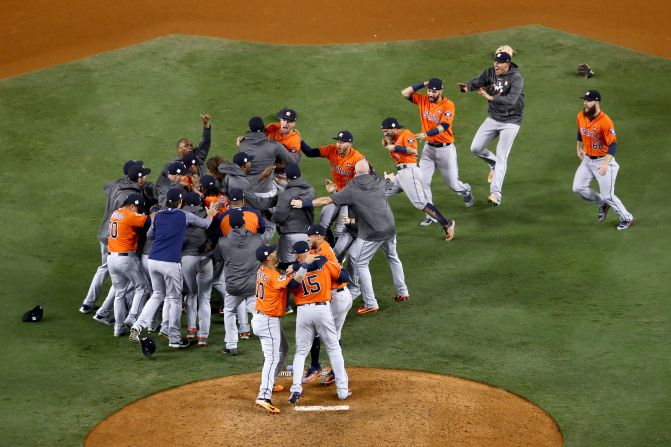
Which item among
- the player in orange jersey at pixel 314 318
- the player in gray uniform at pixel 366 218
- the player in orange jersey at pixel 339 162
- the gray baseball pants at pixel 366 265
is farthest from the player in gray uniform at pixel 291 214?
the player in orange jersey at pixel 314 318

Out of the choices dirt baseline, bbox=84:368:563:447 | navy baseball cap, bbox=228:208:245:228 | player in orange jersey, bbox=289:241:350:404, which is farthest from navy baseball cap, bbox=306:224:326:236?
dirt baseline, bbox=84:368:563:447

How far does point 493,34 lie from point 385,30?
7.99ft

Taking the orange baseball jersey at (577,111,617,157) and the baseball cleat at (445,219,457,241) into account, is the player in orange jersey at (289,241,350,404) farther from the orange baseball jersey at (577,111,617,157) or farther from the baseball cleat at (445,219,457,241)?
the orange baseball jersey at (577,111,617,157)

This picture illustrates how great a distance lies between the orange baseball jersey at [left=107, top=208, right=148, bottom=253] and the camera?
13898 mm

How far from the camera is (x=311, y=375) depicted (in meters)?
12.6

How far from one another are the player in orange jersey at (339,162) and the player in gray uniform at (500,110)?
2.73 meters

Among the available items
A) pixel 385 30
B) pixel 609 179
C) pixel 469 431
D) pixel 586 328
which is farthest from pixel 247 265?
pixel 385 30

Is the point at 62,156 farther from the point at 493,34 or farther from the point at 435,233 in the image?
the point at 493,34

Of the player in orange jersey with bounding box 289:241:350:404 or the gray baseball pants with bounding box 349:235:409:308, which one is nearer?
the player in orange jersey with bounding box 289:241:350:404

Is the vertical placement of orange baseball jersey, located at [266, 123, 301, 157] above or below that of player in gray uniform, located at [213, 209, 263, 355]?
above

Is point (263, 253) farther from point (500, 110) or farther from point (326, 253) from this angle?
point (500, 110)

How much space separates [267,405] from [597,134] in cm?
750

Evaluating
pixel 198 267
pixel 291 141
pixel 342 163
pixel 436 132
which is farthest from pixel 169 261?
pixel 436 132

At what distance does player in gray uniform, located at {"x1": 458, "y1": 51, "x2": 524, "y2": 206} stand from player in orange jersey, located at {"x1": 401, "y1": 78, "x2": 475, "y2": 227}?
56 cm
